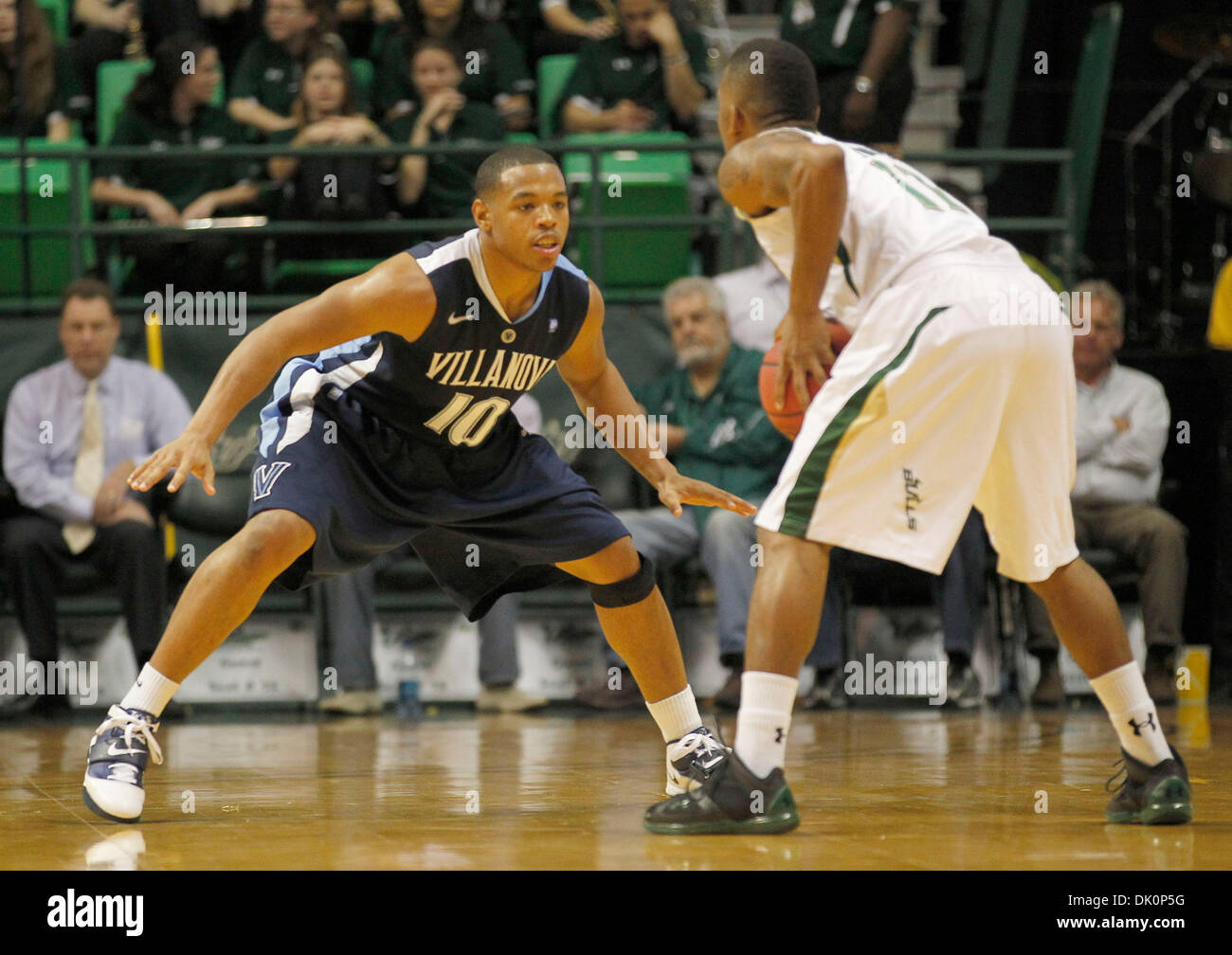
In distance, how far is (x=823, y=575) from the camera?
3.35m

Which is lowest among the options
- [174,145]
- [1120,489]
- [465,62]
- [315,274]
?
[1120,489]

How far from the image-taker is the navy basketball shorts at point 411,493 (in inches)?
151

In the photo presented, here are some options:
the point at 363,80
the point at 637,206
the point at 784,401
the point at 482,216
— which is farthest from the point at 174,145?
the point at 784,401

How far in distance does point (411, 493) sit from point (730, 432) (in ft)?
10.5

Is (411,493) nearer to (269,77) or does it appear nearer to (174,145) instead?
(174,145)

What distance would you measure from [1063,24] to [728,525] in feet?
15.8

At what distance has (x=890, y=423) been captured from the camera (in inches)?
129

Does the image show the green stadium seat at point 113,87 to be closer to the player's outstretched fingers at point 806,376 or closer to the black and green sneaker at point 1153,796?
the player's outstretched fingers at point 806,376

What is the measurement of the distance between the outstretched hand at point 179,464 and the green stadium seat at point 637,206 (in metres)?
4.36

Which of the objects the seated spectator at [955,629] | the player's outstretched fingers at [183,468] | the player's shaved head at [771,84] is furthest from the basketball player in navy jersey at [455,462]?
the seated spectator at [955,629]

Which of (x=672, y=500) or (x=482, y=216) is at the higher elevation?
(x=482, y=216)

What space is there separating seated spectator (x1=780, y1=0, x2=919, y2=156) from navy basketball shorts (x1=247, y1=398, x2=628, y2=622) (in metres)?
4.10
